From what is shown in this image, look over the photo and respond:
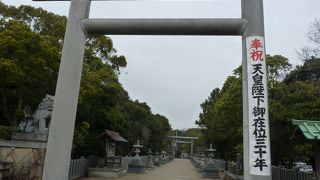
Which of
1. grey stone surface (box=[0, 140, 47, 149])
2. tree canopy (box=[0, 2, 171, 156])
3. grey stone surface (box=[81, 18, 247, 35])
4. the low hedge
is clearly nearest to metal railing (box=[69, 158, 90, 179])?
tree canopy (box=[0, 2, 171, 156])

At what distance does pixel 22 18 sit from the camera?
73.7 ft

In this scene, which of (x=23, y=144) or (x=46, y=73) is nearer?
(x=23, y=144)

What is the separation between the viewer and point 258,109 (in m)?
7.03

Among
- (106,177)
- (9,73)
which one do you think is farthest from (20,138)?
(106,177)

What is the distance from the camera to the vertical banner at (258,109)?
6762 millimetres

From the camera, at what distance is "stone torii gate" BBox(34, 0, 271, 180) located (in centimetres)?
691

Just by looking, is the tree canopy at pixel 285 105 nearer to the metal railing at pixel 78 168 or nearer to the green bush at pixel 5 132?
the metal railing at pixel 78 168

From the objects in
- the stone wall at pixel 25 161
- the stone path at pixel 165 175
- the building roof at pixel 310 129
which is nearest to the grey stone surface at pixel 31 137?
the stone wall at pixel 25 161

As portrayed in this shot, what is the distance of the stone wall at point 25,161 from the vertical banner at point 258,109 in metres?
10.6

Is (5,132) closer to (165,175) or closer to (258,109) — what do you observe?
(165,175)

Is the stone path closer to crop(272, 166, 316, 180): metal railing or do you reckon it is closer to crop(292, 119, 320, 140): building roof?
crop(272, 166, 316, 180): metal railing

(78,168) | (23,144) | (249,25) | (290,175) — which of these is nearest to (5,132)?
(23,144)

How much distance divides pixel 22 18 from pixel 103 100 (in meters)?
7.31

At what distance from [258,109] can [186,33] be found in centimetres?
219
